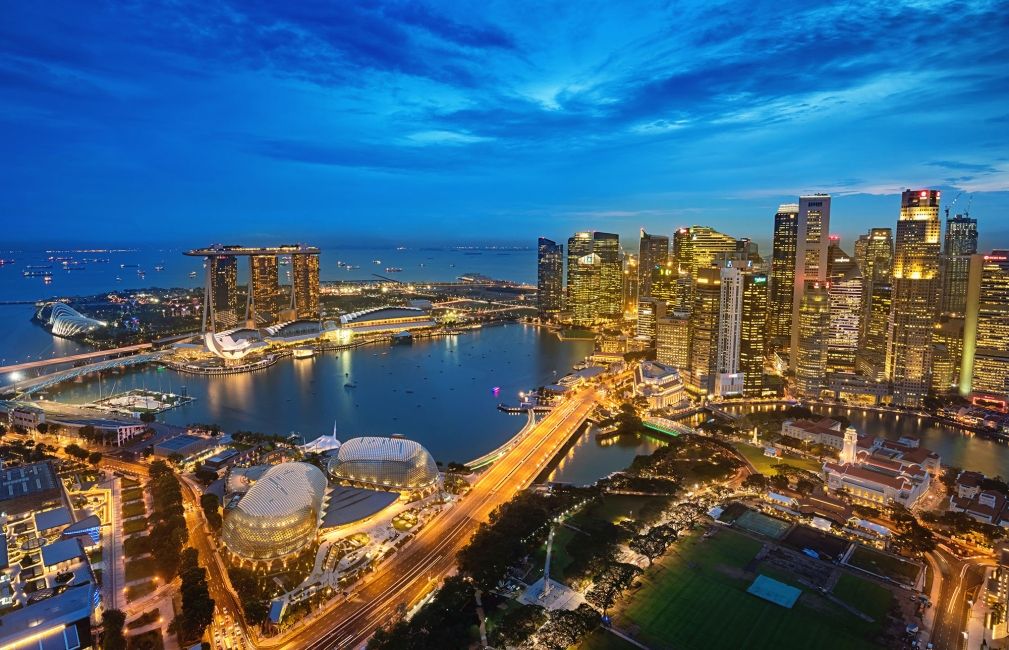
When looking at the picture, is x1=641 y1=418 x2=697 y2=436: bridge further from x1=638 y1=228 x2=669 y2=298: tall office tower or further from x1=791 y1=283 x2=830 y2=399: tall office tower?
x1=638 y1=228 x2=669 y2=298: tall office tower

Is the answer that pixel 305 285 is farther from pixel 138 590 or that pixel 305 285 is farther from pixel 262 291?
pixel 138 590

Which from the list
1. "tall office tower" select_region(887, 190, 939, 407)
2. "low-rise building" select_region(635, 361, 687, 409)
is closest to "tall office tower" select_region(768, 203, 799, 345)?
"tall office tower" select_region(887, 190, 939, 407)

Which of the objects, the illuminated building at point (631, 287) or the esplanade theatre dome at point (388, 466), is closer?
the esplanade theatre dome at point (388, 466)

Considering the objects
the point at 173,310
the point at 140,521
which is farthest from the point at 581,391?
the point at 173,310

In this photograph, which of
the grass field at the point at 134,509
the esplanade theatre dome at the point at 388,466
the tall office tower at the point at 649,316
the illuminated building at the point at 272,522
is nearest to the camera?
the illuminated building at the point at 272,522

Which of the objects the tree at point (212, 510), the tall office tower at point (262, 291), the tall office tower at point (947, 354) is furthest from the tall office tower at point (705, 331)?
the tall office tower at point (262, 291)

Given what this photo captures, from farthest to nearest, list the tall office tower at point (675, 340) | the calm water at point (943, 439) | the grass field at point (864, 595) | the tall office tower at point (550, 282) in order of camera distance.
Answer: the tall office tower at point (550, 282) → the tall office tower at point (675, 340) → the calm water at point (943, 439) → the grass field at point (864, 595)

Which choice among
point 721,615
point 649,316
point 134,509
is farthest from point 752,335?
point 134,509

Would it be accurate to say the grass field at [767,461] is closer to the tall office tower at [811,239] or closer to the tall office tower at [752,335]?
the tall office tower at [752,335]
